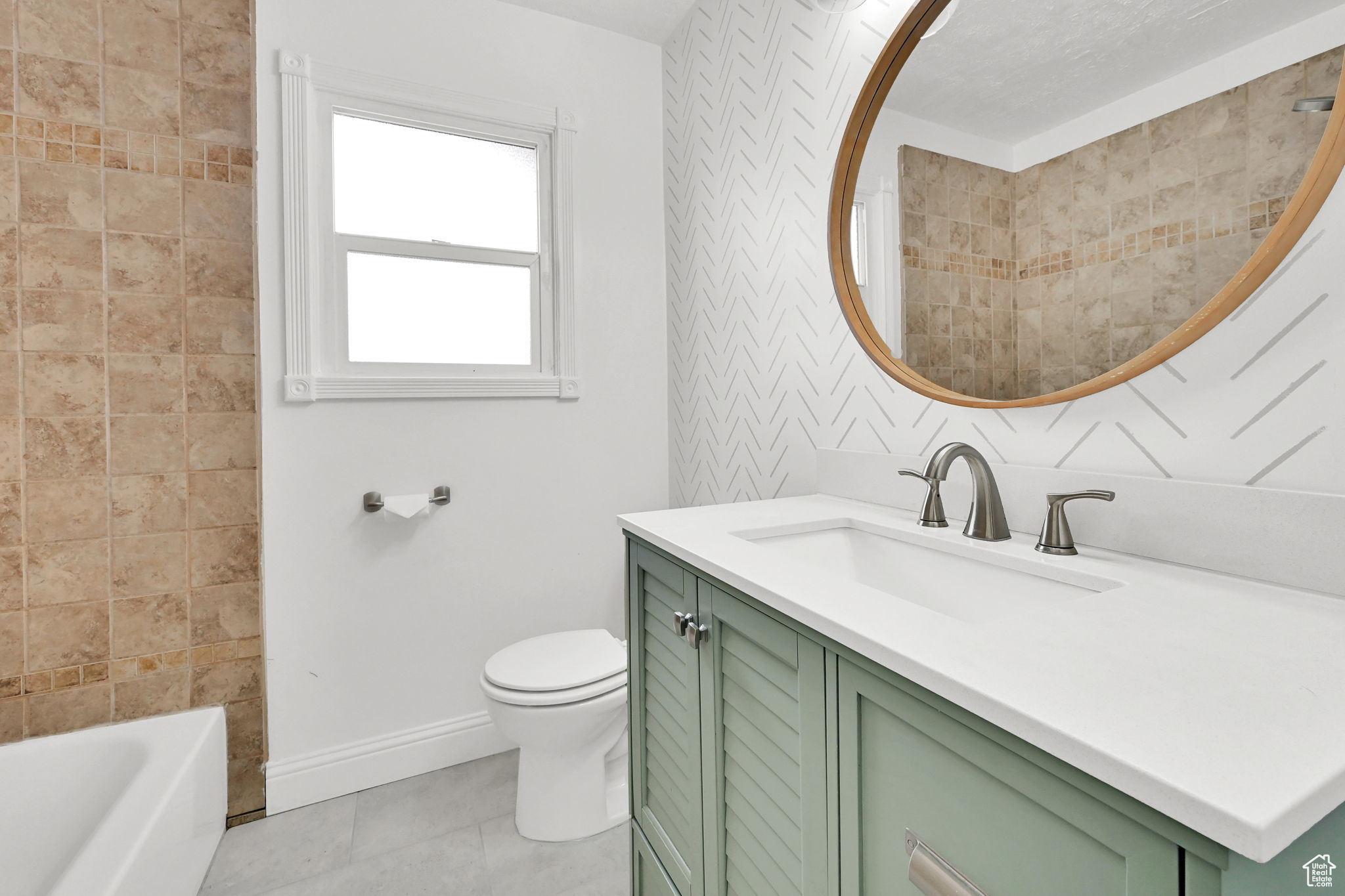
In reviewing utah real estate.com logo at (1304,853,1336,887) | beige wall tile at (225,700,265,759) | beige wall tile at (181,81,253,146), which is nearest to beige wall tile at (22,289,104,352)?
beige wall tile at (181,81,253,146)

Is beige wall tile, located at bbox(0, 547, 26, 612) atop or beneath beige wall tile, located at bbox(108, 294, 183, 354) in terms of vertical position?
beneath

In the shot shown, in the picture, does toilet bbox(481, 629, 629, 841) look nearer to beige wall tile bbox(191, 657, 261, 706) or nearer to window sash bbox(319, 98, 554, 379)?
beige wall tile bbox(191, 657, 261, 706)

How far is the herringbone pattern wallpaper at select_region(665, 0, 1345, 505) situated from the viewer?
2.56 feet

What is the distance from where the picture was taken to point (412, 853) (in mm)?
1598

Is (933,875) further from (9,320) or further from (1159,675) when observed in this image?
(9,320)

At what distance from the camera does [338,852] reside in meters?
1.61

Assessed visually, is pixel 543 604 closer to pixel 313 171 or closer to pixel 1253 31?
pixel 313 171

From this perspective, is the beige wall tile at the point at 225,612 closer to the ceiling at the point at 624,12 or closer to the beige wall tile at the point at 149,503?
the beige wall tile at the point at 149,503

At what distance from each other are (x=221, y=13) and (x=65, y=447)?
4.16 feet

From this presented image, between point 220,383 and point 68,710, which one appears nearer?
point 68,710

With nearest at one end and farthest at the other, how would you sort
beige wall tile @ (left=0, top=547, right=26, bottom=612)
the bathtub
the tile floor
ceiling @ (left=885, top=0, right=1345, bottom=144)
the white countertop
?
the white countertop
ceiling @ (left=885, top=0, right=1345, bottom=144)
the bathtub
the tile floor
beige wall tile @ (left=0, top=547, right=26, bottom=612)

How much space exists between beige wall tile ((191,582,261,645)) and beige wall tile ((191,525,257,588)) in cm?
→ 2

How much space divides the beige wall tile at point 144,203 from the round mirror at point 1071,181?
177 cm

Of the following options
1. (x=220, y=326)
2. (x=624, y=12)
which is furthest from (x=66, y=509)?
(x=624, y=12)
